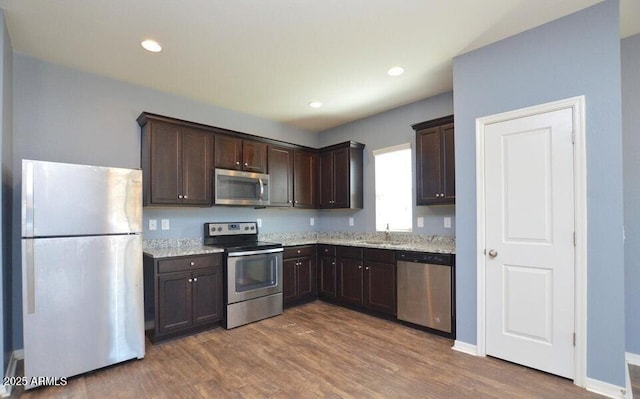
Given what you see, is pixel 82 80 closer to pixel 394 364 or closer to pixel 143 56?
pixel 143 56

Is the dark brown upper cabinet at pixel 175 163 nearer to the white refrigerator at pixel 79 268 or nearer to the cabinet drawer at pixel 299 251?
the white refrigerator at pixel 79 268

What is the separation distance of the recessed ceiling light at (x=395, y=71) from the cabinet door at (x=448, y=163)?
0.80 metres

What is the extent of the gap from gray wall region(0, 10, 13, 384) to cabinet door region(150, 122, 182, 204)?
3.55 feet

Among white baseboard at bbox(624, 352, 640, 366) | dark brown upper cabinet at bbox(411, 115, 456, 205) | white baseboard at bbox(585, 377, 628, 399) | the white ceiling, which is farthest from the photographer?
dark brown upper cabinet at bbox(411, 115, 456, 205)

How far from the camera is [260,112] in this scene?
14.6 ft

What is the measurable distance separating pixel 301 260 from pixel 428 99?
281 centimetres

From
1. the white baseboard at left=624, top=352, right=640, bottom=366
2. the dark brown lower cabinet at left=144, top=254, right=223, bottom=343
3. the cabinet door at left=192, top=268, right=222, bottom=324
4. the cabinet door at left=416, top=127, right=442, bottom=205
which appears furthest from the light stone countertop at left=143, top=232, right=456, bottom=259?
the white baseboard at left=624, top=352, right=640, bottom=366

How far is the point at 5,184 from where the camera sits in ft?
7.93

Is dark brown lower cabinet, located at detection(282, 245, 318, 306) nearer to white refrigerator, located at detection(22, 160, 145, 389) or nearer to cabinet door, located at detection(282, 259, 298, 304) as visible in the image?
cabinet door, located at detection(282, 259, 298, 304)

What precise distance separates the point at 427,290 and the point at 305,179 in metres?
2.51

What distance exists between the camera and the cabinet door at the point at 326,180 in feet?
15.8

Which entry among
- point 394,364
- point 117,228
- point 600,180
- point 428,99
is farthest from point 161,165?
point 600,180

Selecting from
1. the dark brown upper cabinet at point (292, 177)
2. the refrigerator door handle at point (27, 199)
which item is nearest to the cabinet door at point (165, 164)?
the refrigerator door handle at point (27, 199)

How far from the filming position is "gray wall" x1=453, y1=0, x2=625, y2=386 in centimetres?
211
